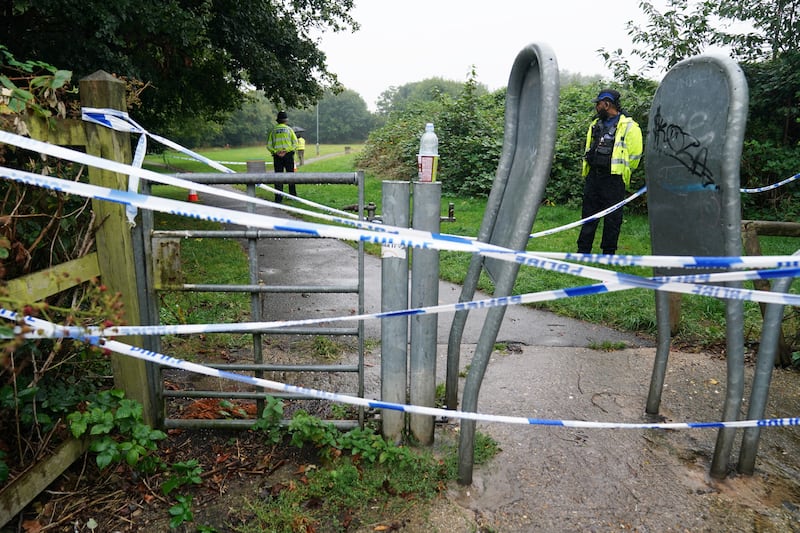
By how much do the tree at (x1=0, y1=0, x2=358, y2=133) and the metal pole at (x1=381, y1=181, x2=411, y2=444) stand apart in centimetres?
389

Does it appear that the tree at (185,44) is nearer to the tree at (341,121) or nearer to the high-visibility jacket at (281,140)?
the high-visibility jacket at (281,140)

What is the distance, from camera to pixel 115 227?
2607 mm

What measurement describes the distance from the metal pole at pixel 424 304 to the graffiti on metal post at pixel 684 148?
117cm

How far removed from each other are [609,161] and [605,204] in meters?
0.56

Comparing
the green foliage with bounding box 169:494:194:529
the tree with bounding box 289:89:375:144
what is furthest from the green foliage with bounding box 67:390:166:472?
the tree with bounding box 289:89:375:144

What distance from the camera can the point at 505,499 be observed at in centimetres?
258

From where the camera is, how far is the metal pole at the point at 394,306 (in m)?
2.72

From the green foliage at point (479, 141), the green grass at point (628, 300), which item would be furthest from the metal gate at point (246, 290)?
the green foliage at point (479, 141)

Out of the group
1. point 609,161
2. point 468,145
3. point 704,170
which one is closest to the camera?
point 704,170

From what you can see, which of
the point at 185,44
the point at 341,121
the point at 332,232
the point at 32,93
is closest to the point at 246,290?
the point at 332,232

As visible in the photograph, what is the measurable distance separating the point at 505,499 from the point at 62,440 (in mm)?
2054

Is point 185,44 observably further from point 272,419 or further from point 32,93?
point 272,419

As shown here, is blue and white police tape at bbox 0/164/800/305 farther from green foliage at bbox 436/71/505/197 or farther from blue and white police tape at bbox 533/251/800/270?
green foliage at bbox 436/71/505/197

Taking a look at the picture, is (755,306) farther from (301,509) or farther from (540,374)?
(301,509)
